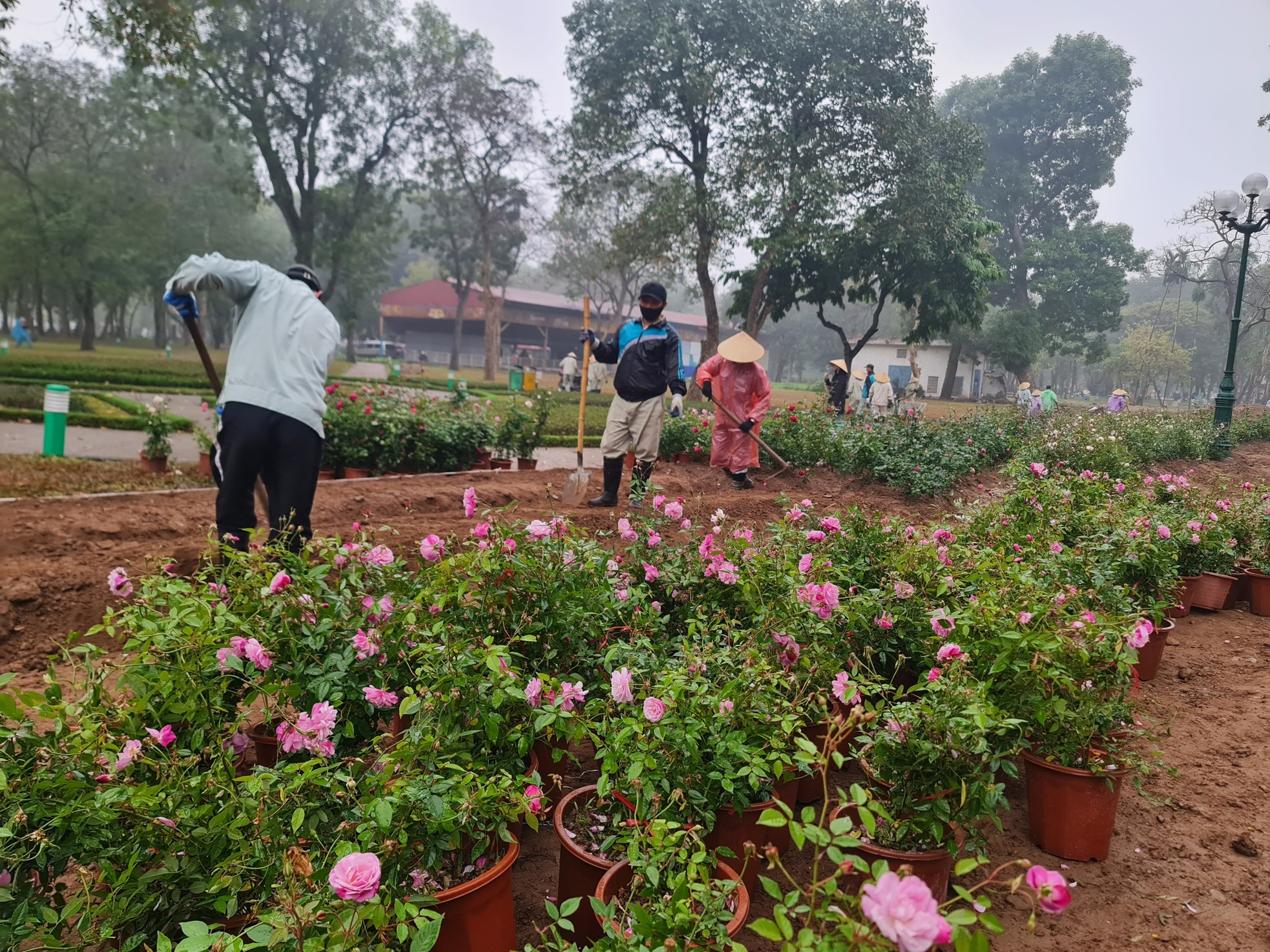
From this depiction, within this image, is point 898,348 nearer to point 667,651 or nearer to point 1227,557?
point 1227,557

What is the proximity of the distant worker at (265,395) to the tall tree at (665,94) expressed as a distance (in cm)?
1498

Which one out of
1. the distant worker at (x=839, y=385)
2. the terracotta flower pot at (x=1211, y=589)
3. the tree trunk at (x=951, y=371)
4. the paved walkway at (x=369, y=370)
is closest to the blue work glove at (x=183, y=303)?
the terracotta flower pot at (x=1211, y=589)

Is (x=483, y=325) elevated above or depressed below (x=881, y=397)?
above

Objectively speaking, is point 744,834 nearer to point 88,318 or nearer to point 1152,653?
point 1152,653

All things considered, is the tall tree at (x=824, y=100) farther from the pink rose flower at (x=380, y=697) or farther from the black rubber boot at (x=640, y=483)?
the pink rose flower at (x=380, y=697)

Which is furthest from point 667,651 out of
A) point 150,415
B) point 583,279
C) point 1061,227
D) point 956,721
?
point 583,279

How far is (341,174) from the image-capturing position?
21844 millimetres

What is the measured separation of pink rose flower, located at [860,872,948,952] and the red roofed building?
38.8 metres

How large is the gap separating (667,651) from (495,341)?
3053 cm

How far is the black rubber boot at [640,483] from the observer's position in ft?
13.2

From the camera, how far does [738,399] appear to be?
7.31 meters

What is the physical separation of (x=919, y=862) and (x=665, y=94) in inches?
759

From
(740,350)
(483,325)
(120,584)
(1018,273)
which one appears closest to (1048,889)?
(120,584)

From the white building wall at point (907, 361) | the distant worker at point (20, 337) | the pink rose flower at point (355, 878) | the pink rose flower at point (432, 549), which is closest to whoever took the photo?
the pink rose flower at point (355, 878)
